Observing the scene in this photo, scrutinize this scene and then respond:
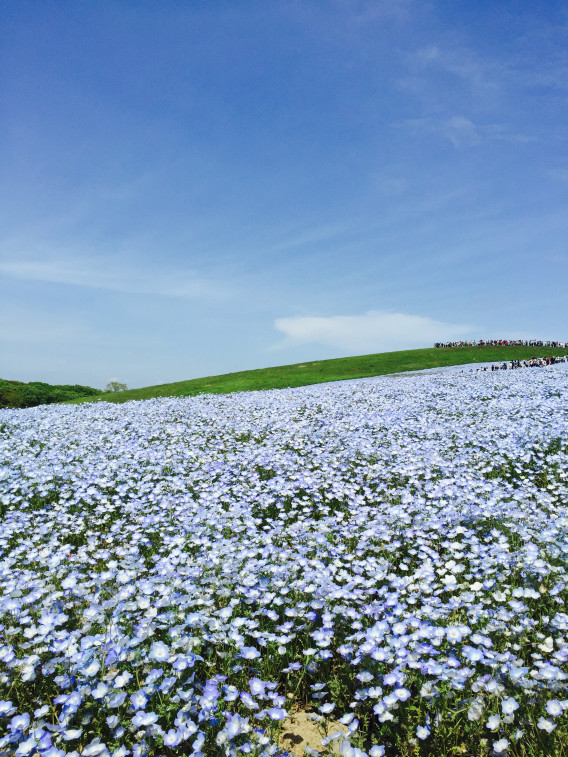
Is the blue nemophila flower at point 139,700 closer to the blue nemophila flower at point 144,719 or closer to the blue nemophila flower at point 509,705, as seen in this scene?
the blue nemophila flower at point 144,719

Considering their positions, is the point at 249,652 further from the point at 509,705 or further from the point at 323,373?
the point at 323,373

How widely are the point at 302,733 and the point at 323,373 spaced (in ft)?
120

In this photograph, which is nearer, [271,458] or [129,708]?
[129,708]

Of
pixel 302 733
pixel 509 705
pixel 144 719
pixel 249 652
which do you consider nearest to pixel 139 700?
pixel 144 719

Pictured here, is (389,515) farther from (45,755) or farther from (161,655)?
(45,755)

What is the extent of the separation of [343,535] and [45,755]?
4064 mm

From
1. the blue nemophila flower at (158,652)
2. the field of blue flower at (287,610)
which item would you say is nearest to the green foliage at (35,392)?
the field of blue flower at (287,610)

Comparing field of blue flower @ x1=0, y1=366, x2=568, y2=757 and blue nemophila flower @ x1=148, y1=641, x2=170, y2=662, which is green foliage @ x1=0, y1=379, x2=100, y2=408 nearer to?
field of blue flower @ x1=0, y1=366, x2=568, y2=757

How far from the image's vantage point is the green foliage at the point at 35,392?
33.1 meters

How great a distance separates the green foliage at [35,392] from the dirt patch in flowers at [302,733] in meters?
34.7

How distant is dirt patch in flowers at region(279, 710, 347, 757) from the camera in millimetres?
3379

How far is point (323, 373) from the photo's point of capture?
3981 cm

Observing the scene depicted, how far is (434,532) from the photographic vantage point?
6293 millimetres

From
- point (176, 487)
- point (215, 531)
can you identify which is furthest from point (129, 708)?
point (176, 487)
